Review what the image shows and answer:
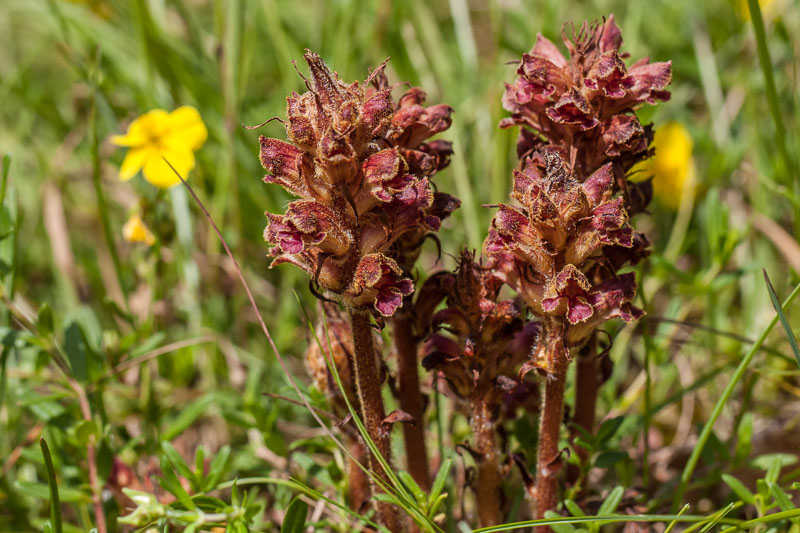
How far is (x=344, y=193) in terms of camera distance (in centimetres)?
174

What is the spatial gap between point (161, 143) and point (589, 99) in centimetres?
211

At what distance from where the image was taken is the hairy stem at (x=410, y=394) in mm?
2186

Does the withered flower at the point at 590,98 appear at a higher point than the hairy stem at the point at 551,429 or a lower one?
higher

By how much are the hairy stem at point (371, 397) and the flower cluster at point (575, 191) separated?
38cm

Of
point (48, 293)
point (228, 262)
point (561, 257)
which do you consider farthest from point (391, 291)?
point (48, 293)

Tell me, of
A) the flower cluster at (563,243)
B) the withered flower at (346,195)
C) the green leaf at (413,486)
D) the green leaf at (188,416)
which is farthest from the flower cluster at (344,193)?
the green leaf at (188,416)

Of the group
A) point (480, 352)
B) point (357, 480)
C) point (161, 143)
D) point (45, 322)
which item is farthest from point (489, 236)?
point (161, 143)

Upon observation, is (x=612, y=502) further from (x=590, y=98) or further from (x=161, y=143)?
(x=161, y=143)

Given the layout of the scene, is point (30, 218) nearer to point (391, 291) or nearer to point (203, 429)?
point (203, 429)

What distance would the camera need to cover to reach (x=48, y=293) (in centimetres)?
434

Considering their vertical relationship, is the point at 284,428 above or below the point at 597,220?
below

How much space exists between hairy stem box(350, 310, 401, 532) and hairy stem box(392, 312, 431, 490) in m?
0.13

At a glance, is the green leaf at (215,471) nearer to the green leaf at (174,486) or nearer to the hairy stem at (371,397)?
the green leaf at (174,486)

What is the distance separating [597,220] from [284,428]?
2.00 metres
